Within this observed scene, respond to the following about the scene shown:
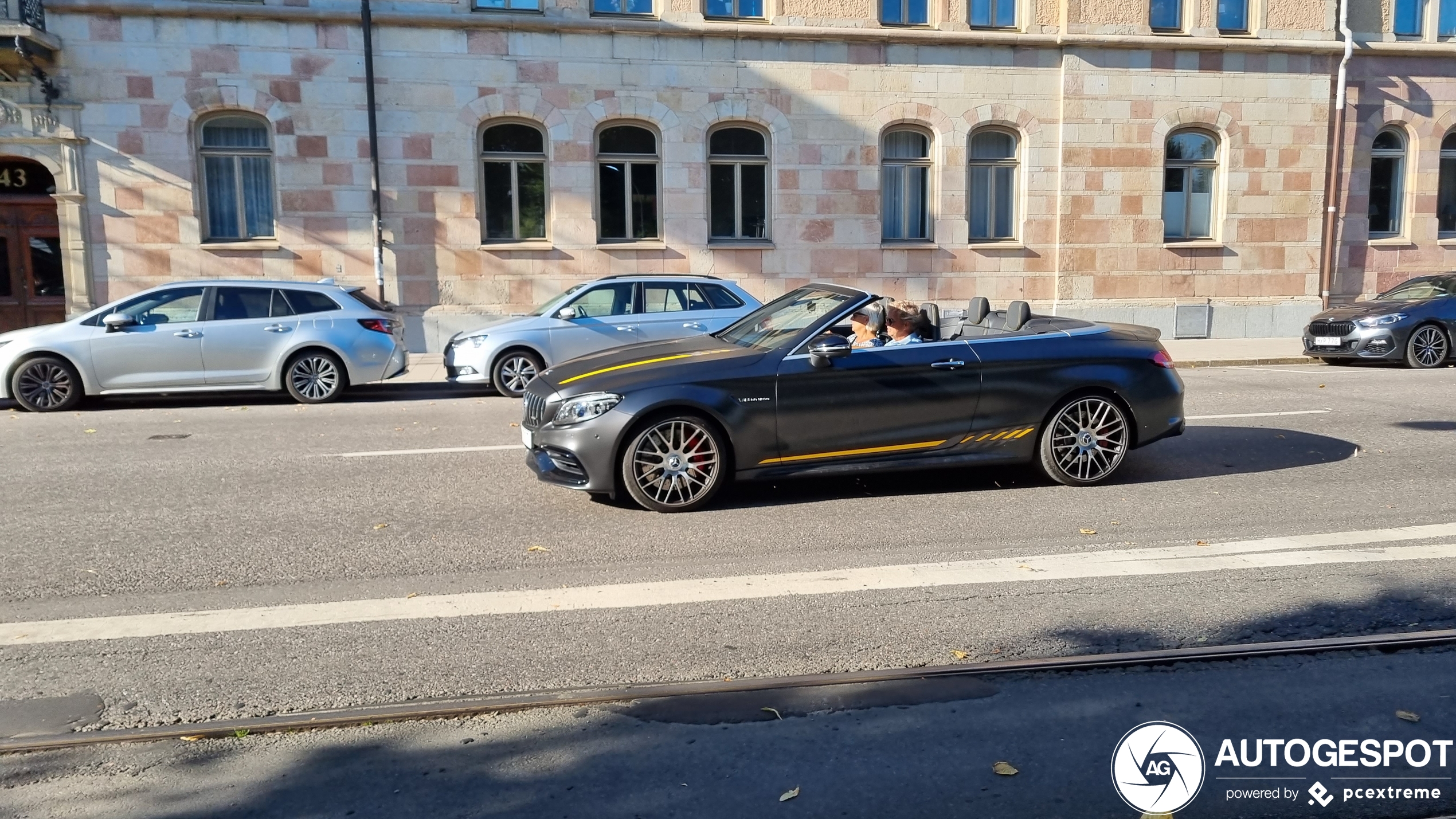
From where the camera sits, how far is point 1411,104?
22.5 meters

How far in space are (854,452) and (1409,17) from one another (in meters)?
20.7

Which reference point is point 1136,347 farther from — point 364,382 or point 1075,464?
point 364,382

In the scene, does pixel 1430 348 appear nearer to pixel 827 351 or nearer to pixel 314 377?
pixel 827 351

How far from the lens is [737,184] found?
67.2 ft

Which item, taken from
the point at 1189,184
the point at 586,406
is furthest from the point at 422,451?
the point at 1189,184

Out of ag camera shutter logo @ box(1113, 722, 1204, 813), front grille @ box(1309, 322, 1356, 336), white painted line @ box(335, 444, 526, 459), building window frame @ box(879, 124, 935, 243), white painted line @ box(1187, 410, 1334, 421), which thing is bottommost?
ag camera shutter logo @ box(1113, 722, 1204, 813)

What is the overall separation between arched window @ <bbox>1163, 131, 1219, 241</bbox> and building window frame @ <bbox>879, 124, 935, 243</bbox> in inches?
180

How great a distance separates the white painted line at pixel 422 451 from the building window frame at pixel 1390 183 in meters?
19.5

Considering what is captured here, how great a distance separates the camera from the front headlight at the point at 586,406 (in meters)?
7.37

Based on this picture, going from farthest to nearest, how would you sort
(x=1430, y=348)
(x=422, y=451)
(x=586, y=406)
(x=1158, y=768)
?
(x=1430, y=348), (x=422, y=451), (x=586, y=406), (x=1158, y=768)

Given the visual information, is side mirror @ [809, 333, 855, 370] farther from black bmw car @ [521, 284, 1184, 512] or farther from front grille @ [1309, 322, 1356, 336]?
front grille @ [1309, 322, 1356, 336]

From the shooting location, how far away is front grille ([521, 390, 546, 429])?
7.68 metres

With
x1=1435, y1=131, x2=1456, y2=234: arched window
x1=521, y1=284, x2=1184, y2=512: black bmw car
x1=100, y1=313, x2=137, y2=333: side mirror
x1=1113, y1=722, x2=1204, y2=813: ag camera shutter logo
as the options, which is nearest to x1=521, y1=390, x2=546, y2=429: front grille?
x1=521, y1=284, x2=1184, y2=512: black bmw car

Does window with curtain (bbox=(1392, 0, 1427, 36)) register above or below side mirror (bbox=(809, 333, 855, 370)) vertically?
above
